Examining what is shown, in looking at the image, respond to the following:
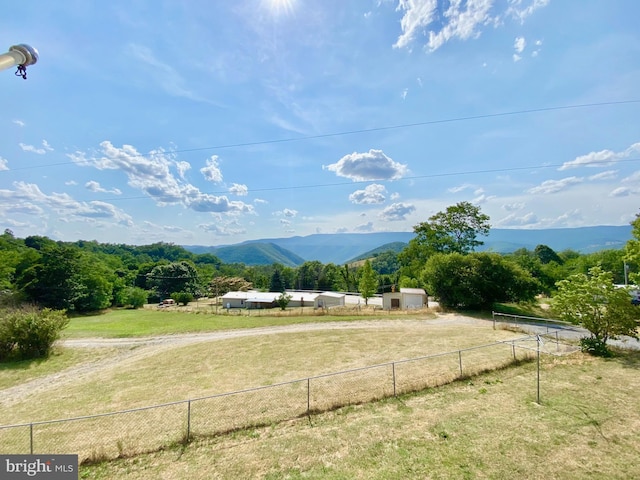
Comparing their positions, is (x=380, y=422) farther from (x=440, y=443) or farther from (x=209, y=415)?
(x=209, y=415)

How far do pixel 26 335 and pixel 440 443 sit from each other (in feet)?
83.6

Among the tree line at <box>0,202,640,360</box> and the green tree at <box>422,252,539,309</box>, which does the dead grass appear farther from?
the green tree at <box>422,252,539,309</box>

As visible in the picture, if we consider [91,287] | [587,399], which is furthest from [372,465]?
[91,287]

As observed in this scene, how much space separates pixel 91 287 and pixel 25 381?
129 feet

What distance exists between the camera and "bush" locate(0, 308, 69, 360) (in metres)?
19.0

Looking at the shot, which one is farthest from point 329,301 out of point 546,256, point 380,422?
point 546,256

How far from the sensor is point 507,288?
2962cm

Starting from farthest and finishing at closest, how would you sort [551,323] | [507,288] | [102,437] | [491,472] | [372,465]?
[507,288] < [551,323] < [102,437] < [372,465] < [491,472]

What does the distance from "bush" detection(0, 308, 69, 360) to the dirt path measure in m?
2.87

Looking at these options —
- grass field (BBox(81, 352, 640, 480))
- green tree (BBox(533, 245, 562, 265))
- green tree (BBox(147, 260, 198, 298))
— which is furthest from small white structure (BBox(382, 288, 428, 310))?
green tree (BBox(533, 245, 562, 265))

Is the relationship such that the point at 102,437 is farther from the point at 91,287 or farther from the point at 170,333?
the point at 91,287

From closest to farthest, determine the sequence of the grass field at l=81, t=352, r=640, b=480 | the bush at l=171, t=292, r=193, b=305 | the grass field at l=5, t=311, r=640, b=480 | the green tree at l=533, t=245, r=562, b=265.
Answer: the grass field at l=81, t=352, r=640, b=480 < the grass field at l=5, t=311, r=640, b=480 < the bush at l=171, t=292, r=193, b=305 < the green tree at l=533, t=245, r=562, b=265

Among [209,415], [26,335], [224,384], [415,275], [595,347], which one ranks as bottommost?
[224,384]

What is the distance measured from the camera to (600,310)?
15.4 meters
